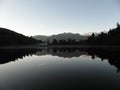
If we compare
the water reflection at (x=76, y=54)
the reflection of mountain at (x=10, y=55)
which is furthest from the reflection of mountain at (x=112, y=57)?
the reflection of mountain at (x=10, y=55)

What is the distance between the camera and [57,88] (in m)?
17.6

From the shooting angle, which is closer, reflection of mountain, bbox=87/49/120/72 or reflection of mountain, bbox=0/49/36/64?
reflection of mountain, bbox=87/49/120/72

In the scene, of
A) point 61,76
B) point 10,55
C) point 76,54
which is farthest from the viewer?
point 76,54

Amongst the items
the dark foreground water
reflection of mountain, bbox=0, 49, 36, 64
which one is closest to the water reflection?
reflection of mountain, bbox=0, 49, 36, 64

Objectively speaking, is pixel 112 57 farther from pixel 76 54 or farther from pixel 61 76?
pixel 61 76

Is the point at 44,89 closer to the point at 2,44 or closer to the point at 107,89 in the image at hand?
the point at 107,89

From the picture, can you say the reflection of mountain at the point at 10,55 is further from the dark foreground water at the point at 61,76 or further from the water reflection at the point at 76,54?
the dark foreground water at the point at 61,76

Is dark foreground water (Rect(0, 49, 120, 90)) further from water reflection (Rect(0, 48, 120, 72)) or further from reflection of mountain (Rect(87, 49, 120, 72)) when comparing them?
water reflection (Rect(0, 48, 120, 72))

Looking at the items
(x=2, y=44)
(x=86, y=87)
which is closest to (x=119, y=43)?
(x=86, y=87)

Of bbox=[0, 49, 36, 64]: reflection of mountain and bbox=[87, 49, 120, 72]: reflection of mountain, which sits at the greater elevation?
bbox=[87, 49, 120, 72]: reflection of mountain

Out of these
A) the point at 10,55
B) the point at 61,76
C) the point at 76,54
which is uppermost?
the point at 61,76

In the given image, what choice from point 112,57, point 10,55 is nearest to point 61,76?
point 112,57

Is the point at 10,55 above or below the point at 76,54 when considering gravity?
below

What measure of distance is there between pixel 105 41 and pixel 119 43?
31924 mm
